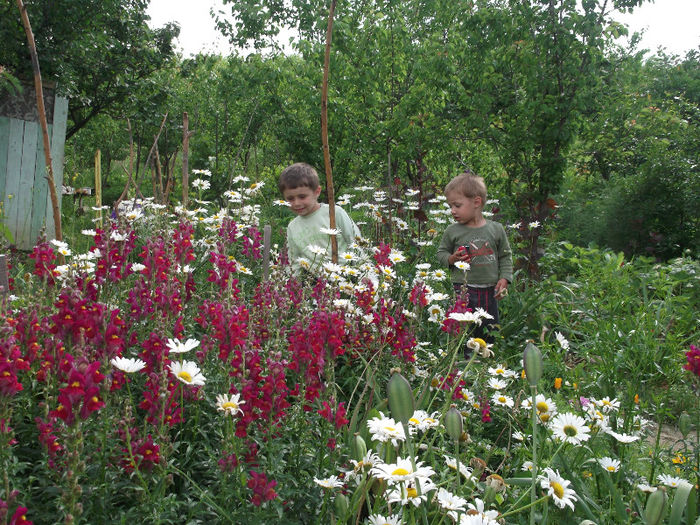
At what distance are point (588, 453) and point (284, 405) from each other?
1276 millimetres

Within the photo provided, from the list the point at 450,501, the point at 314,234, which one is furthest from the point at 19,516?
the point at 314,234

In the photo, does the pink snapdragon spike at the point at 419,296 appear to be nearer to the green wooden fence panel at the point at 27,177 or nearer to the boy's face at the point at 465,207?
the boy's face at the point at 465,207

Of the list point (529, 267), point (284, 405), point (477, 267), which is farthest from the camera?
point (529, 267)

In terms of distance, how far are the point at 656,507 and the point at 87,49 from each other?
7919 millimetres

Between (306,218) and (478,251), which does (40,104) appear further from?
(478,251)

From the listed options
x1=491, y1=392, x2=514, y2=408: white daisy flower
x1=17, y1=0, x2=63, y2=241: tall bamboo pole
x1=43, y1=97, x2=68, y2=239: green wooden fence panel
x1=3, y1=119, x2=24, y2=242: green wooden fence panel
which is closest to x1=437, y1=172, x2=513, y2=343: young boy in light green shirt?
x1=491, y1=392, x2=514, y2=408: white daisy flower

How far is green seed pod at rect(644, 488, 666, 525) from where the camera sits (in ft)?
4.17

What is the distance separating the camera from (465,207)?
13.6ft

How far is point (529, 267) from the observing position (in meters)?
5.55

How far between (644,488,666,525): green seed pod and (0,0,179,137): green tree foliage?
7633 mm

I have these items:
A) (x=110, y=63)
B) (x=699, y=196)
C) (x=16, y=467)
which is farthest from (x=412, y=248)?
(x=110, y=63)

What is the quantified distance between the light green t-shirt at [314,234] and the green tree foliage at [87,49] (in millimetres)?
4403

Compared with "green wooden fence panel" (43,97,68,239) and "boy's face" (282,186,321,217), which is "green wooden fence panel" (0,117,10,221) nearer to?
"green wooden fence panel" (43,97,68,239)

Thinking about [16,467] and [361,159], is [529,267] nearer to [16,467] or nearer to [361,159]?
[361,159]
